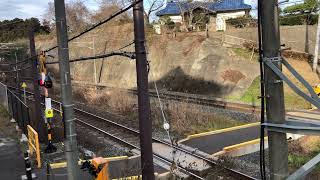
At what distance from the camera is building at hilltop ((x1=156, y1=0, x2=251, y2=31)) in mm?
48594

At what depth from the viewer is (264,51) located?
4418 millimetres

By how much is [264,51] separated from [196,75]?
1202 inches

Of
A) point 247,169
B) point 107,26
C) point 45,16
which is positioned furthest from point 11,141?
point 45,16

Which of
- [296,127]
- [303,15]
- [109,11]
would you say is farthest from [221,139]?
[109,11]

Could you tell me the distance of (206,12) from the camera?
2103 inches

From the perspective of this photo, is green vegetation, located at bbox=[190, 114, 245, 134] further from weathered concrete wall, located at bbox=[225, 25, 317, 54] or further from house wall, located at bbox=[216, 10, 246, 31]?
house wall, located at bbox=[216, 10, 246, 31]

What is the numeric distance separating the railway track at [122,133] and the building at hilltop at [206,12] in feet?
81.3

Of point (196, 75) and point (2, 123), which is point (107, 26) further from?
point (2, 123)

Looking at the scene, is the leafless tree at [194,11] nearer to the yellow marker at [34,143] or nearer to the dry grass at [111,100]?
the dry grass at [111,100]

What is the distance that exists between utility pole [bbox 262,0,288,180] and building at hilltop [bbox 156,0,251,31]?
4147cm

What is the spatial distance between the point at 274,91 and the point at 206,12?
165 ft

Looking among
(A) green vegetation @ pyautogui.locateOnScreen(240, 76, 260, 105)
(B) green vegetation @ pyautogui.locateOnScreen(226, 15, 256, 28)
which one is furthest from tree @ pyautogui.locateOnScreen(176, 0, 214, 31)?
(A) green vegetation @ pyautogui.locateOnScreen(240, 76, 260, 105)

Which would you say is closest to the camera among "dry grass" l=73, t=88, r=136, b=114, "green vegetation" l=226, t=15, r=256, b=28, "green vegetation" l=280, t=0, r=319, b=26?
"dry grass" l=73, t=88, r=136, b=114

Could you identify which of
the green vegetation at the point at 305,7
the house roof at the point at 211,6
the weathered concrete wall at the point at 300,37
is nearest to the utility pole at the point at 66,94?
the weathered concrete wall at the point at 300,37
